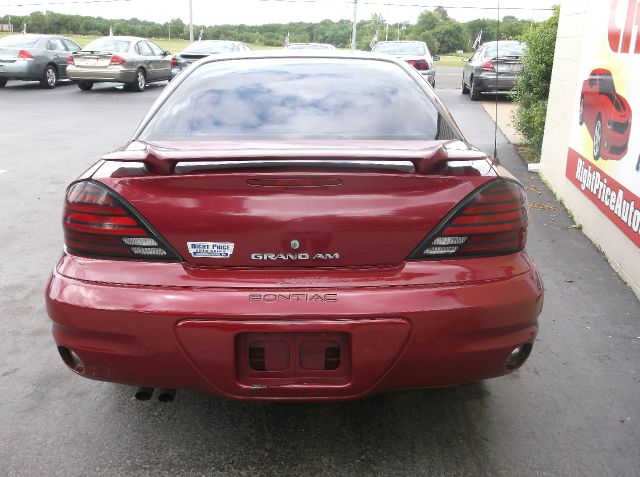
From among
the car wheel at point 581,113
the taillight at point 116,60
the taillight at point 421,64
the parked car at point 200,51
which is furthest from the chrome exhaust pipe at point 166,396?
the parked car at point 200,51

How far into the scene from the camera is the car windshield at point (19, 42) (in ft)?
61.1

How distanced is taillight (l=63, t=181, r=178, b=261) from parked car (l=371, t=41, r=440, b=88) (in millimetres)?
15534

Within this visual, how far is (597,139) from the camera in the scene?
17.5ft

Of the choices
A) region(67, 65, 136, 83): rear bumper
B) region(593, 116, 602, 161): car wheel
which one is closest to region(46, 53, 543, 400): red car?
region(593, 116, 602, 161): car wheel

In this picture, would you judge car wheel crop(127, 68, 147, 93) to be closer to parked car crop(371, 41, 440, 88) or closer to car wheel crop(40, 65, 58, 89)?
car wheel crop(40, 65, 58, 89)

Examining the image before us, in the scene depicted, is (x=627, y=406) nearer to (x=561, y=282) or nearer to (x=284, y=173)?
(x=561, y=282)

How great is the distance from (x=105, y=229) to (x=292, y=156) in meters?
0.72

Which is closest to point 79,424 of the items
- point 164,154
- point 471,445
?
point 164,154

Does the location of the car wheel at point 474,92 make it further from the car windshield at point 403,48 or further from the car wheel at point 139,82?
the car wheel at point 139,82

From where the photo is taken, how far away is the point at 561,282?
178 inches

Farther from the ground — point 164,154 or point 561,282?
point 164,154

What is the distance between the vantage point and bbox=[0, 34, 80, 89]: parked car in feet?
59.9

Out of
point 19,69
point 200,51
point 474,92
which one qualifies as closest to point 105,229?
point 474,92

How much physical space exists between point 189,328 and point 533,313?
1.24 meters
